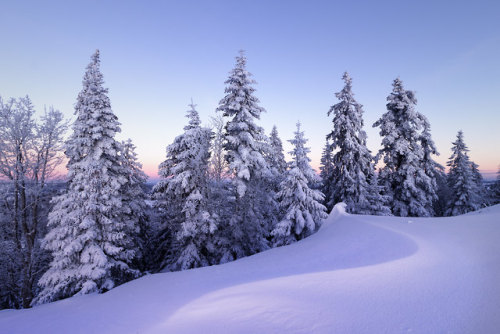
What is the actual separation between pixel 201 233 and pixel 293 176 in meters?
6.97

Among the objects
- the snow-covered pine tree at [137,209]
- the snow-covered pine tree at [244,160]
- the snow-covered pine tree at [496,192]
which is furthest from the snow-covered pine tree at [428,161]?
the snow-covered pine tree at [496,192]

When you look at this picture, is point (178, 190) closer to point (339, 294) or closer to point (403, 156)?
point (339, 294)

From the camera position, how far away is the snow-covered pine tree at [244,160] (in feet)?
51.9

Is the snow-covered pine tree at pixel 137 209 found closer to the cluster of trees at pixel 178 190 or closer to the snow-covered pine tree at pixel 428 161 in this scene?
the cluster of trees at pixel 178 190

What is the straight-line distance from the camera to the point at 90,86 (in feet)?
45.2

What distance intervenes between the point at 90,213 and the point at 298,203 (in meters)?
11.6

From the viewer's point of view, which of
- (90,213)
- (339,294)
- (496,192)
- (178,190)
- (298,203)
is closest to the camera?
(339,294)

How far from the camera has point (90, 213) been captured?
13031mm

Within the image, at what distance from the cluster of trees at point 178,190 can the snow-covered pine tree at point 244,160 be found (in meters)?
0.08

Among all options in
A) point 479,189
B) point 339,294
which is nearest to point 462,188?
point 479,189

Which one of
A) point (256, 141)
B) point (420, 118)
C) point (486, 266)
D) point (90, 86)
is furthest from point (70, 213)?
point (420, 118)

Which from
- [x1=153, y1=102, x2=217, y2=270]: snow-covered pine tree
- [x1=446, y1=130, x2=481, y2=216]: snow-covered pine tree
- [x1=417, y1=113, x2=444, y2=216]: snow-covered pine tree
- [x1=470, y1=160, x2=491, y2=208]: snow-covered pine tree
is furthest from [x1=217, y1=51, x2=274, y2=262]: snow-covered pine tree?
[x1=470, y1=160, x2=491, y2=208]: snow-covered pine tree

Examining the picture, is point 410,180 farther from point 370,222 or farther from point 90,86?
point 90,86

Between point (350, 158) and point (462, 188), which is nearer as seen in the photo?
point (350, 158)
